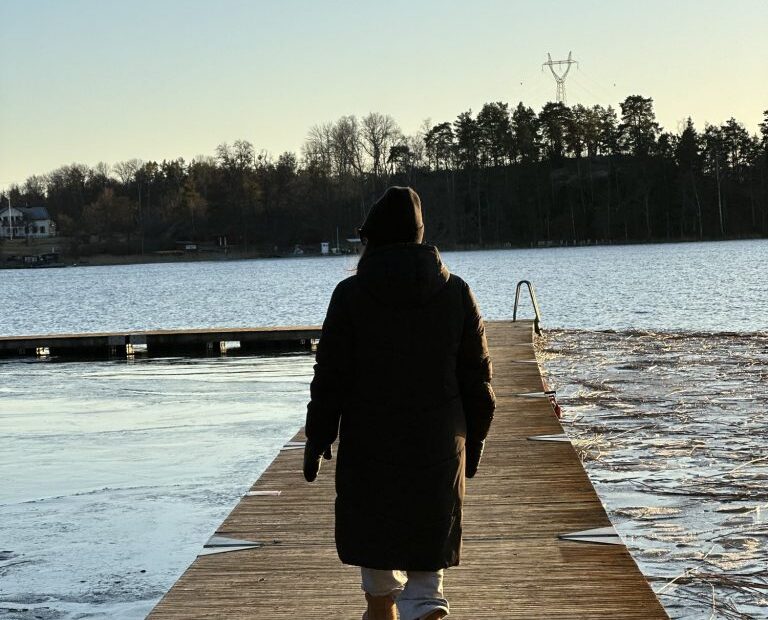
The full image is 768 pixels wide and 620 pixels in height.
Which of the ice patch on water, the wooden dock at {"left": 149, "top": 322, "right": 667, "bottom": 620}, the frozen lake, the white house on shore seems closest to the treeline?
the white house on shore

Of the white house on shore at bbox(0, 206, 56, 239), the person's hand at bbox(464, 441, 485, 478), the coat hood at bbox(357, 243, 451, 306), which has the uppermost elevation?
the white house on shore at bbox(0, 206, 56, 239)

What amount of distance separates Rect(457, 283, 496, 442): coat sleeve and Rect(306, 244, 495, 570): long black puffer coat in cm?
3

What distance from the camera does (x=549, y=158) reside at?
11006 cm

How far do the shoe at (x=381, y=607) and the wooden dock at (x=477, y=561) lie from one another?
84cm

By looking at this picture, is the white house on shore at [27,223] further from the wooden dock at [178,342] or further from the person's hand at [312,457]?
the person's hand at [312,457]

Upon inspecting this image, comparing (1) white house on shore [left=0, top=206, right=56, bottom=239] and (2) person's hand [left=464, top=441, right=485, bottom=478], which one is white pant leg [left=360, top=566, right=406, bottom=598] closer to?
(2) person's hand [left=464, top=441, right=485, bottom=478]

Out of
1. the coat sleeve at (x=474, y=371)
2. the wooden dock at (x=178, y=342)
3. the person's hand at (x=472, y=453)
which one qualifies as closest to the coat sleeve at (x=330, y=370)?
the coat sleeve at (x=474, y=371)

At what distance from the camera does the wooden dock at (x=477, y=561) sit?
488 cm

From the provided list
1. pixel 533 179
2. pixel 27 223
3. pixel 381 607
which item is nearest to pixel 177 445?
pixel 381 607

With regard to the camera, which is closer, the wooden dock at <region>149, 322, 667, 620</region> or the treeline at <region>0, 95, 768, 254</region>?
the wooden dock at <region>149, 322, 667, 620</region>

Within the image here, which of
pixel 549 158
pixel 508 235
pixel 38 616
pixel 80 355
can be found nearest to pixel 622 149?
pixel 549 158

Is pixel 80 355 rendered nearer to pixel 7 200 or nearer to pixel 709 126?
pixel 709 126

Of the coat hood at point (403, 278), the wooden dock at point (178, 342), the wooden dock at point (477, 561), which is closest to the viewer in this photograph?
the coat hood at point (403, 278)

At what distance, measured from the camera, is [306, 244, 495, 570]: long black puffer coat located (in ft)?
12.4
